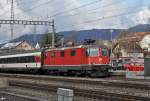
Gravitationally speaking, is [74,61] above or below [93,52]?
below

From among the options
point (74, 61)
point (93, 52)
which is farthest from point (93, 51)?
point (74, 61)

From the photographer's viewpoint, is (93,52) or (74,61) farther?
(74,61)

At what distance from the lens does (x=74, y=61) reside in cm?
3803

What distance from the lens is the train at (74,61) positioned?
36938 millimetres

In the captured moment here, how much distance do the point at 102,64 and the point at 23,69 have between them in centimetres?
1777

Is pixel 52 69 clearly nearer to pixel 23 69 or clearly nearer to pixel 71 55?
pixel 71 55

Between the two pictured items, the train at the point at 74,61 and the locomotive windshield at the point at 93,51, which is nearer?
the train at the point at 74,61

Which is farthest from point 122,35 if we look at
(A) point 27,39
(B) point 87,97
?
(B) point 87,97

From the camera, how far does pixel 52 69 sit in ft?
142

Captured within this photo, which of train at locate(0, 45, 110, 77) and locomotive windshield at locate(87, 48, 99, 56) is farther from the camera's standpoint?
locomotive windshield at locate(87, 48, 99, 56)

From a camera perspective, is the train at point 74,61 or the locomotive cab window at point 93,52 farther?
the locomotive cab window at point 93,52

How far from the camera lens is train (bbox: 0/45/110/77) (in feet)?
121

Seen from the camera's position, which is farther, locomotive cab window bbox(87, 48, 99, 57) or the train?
locomotive cab window bbox(87, 48, 99, 57)

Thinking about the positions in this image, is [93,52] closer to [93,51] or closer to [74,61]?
[93,51]
